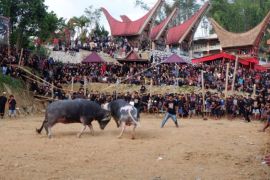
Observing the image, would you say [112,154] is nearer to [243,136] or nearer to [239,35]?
[243,136]

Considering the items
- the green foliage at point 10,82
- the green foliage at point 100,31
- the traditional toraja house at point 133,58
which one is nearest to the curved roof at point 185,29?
the traditional toraja house at point 133,58

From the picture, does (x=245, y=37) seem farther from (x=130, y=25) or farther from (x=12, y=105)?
(x=12, y=105)

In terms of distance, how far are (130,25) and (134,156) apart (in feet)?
120

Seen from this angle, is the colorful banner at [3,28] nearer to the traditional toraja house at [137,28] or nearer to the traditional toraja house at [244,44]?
the traditional toraja house at [137,28]

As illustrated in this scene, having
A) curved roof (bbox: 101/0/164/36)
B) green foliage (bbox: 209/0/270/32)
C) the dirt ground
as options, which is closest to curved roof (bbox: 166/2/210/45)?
curved roof (bbox: 101/0/164/36)

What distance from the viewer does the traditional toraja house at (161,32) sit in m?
48.4

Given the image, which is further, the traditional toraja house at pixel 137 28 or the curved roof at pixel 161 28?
the curved roof at pixel 161 28

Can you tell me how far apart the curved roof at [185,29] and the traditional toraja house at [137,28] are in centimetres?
338

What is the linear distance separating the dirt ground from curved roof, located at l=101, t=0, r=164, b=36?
29.5 meters

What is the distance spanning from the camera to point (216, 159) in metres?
12.5

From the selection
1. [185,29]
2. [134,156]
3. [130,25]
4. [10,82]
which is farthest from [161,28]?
[134,156]

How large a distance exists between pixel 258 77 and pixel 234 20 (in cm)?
2796

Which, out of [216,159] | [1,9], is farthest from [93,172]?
[1,9]

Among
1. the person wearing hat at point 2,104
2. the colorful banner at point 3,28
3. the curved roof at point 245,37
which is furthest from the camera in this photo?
the curved roof at point 245,37
